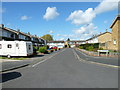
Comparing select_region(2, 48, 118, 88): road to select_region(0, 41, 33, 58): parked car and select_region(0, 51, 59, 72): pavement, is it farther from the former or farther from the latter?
select_region(0, 41, 33, 58): parked car

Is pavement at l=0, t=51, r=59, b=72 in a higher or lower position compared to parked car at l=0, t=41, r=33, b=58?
lower

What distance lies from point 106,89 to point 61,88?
6.68 ft

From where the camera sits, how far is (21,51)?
679 inches

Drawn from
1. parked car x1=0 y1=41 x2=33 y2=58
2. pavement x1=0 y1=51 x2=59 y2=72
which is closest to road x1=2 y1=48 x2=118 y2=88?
pavement x1=0 y1=51 x2=59 y2=72

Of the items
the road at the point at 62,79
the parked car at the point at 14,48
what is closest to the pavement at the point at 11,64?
the road at the point at 62,79

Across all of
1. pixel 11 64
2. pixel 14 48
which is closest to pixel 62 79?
pixel 11 64

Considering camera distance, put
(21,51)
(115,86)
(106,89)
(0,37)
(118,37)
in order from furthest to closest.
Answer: (0,37) → (118,37) → (21,51) → (115,86) → (106,89)

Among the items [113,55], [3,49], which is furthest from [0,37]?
[113,55]

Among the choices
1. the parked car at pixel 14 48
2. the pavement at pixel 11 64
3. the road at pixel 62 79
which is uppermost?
the parked car at pixel 14 48

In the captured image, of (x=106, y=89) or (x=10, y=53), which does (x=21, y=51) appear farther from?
(x=106, y=89)

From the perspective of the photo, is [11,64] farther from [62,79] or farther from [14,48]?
[62,79]

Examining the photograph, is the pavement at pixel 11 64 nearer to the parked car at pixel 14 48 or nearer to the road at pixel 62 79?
the road at pixel 62 79

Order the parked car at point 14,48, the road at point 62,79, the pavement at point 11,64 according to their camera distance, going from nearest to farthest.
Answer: the road at point 62,79 → the pavement at point 11,64 → the parked car at point 14,48

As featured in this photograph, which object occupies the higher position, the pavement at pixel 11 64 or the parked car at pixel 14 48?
the parked car at pixel 14 48
